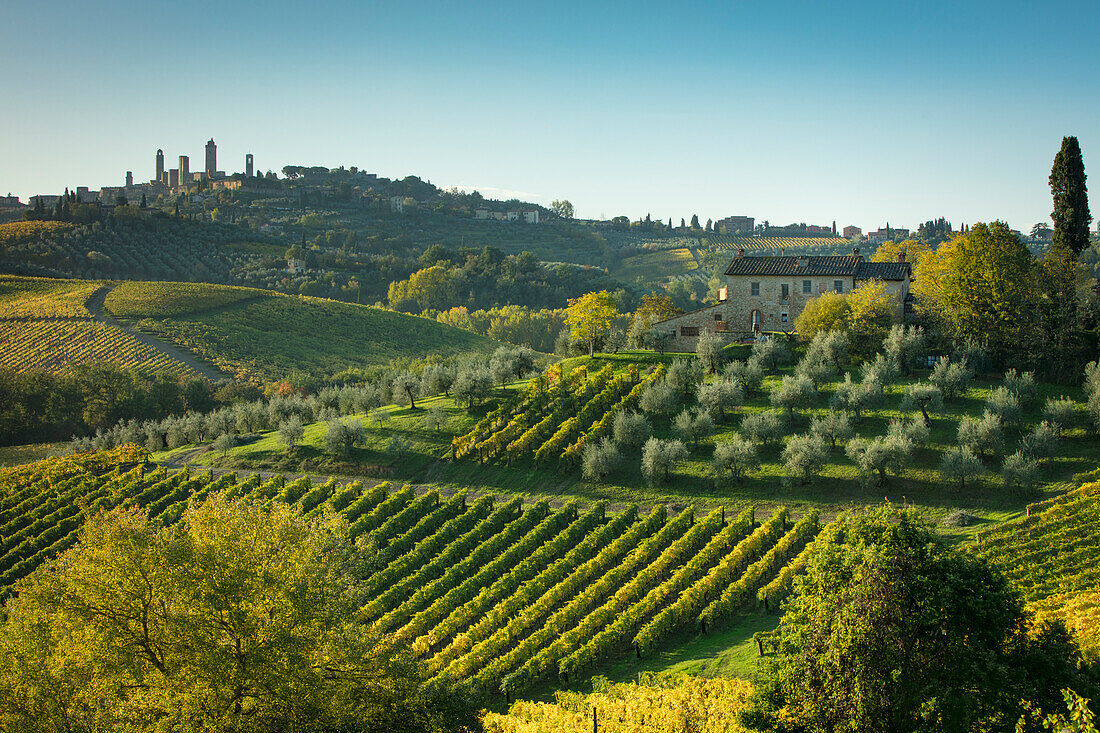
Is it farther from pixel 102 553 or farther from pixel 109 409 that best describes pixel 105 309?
pixel 102 553

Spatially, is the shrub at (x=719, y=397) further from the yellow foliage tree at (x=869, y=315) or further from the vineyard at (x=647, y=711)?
the vineyard at (x=647, y=711)

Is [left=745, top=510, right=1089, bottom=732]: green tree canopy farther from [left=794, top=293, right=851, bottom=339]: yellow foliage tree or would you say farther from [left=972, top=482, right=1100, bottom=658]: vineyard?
[left=794, top=293, right=851, bottom=339]: yellow foliage tree

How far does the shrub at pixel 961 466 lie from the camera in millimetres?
38812

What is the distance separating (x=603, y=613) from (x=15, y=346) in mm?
83726

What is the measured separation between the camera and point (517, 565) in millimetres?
37719

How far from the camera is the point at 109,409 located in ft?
244

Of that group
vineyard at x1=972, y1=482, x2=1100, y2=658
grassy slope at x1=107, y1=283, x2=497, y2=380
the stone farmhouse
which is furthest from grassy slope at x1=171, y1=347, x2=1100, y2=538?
grassy slope at x1=107, y1=283, x2=497, y2=380

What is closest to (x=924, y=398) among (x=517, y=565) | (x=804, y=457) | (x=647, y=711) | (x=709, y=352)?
(x=804, y=457)

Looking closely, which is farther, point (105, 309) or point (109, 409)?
point (105, 309)

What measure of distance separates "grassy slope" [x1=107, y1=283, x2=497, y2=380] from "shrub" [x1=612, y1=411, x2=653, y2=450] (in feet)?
164

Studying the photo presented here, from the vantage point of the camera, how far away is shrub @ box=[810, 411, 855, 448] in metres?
43.9

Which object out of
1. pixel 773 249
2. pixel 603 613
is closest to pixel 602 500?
pixel 603 613

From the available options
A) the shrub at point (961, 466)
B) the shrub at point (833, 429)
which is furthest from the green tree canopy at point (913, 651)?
the shrub at point (833, 429)

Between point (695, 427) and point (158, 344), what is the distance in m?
68.3
